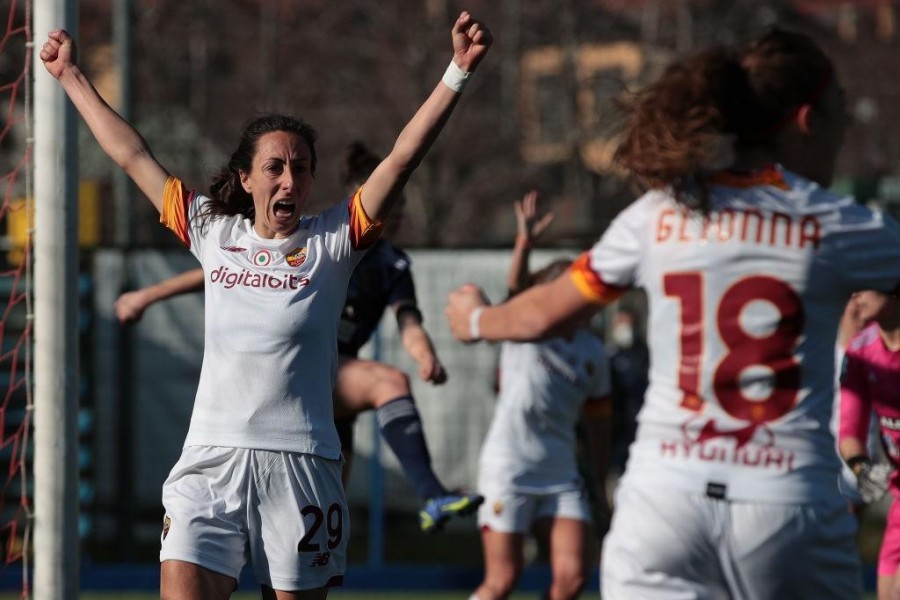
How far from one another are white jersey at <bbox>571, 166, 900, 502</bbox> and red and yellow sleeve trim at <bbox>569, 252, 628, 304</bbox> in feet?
0.36

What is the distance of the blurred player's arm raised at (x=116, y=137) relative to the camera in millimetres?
4590

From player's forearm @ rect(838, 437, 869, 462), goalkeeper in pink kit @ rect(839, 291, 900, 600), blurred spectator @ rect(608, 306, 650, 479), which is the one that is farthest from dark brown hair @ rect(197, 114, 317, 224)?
blurred spectator @ rect(608, 306, 650, 479)

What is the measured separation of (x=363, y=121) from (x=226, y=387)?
17.9m

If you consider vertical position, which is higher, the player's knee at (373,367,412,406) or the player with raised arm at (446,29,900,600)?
the player with raised arm at (446,29,900,600)

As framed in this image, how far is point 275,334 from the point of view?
14.0 feet

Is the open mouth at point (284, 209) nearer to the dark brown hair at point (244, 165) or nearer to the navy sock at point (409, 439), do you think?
the dark brown hair at point (244, 165)

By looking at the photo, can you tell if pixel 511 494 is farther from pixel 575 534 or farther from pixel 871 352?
pixel 871 352

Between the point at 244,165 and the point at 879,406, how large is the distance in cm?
275

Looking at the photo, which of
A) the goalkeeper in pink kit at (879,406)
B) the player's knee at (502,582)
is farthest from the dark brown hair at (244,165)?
the player's knee at (502,582)

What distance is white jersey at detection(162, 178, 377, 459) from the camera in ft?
13.9

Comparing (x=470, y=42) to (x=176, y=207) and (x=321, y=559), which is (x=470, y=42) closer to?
(x=176, y=207)

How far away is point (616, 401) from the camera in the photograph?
11445 mm

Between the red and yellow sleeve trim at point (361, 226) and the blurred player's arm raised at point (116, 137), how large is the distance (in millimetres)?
616

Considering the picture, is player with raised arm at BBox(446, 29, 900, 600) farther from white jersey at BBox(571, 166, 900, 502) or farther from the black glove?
the black glove
